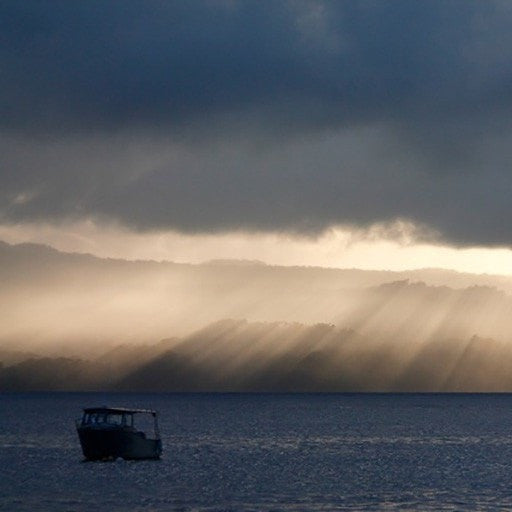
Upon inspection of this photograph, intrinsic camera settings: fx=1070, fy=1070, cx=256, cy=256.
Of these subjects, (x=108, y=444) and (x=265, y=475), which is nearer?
(x=265, y=475)

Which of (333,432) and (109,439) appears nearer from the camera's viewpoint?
(109,439)

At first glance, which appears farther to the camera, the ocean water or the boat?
the boat

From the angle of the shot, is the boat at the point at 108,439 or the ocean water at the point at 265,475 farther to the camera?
the boat at the point at 108,439

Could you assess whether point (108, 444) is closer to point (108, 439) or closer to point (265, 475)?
point (108, 439)

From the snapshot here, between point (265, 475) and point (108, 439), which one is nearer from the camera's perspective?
point (265, 475)

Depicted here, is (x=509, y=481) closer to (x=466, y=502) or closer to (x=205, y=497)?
(x=466, y=502)

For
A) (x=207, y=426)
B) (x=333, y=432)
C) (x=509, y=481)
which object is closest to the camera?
(x=509, y=481)

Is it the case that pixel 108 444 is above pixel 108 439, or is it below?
below

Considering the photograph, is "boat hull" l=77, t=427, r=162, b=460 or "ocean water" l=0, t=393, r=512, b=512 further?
"boat hull" l=77, t=427, r=162, b=460

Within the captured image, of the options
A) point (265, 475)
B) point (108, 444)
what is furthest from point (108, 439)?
point (265, 475)

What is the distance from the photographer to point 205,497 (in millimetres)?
75688

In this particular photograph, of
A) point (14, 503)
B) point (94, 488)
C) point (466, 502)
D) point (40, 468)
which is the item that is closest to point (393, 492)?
point (466, 502)

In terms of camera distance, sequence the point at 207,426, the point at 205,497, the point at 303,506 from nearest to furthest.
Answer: the point at 303,506 < the point at 205,497 < the point at 207,426

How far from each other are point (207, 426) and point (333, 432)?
28907 mm
